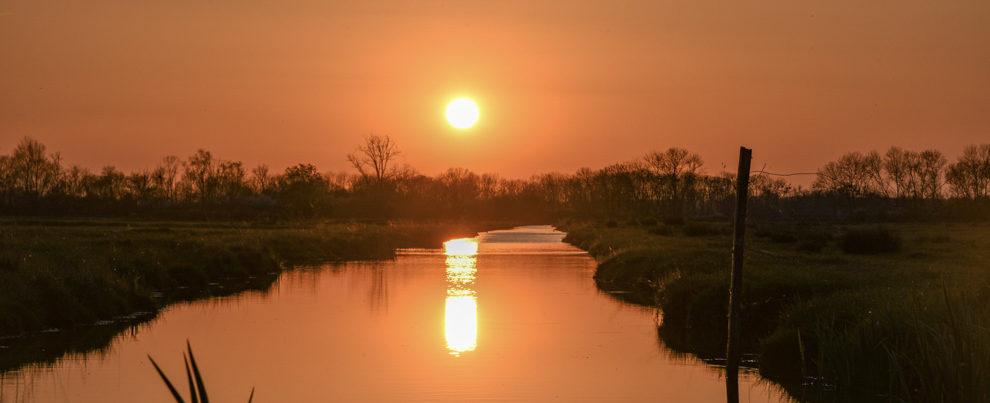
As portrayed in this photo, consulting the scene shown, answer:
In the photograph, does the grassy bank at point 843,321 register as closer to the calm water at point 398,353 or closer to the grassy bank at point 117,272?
the calm water at point 398,353

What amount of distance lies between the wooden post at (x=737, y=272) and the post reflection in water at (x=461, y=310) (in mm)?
7163

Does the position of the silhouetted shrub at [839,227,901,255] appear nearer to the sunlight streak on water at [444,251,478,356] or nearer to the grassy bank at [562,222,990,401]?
the grassy bank at [562,222,990,401]

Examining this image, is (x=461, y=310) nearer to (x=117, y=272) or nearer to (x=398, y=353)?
(x=398, y=353)

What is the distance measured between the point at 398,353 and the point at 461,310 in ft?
30.8

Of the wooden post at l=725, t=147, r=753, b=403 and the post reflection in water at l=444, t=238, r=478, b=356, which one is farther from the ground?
the wooden post at l=725, t=147, r=753, b=403

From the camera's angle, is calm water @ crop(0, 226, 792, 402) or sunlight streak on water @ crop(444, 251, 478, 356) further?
sunlight streak on water @ crop(444, 251, 478, 356)

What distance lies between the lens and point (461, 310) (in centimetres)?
3300

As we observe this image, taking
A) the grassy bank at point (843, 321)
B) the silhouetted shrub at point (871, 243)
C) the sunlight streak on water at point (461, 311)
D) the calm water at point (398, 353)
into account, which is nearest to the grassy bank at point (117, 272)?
the calm water at point (398, 353)

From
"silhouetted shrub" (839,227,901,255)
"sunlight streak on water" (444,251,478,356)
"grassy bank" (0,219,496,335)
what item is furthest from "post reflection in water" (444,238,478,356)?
"silhouetted shrub" (839,227,901,255)

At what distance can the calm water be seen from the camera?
62.2ft

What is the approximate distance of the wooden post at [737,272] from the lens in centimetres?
1922

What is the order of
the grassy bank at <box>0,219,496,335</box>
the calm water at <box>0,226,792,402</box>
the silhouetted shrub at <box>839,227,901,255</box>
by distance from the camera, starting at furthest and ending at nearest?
the silhouetted shrub at <box>839,227,901,255</box>
the grassy bank at <box>0,219,496,335</box>
the calm water at <box>0,226,792,402</box>

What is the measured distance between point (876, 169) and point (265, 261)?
127m

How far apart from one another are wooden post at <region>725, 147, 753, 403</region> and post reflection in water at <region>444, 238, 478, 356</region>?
7163mm
